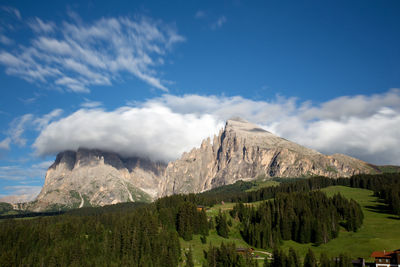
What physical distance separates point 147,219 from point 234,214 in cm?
5376

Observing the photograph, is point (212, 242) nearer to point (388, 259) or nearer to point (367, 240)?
point (367, 240)

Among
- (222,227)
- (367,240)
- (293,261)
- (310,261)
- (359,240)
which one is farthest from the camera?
(222,227)

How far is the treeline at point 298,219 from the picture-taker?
506 feet

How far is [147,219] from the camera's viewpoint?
162625mm

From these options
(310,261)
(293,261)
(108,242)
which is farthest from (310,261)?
(108,242)

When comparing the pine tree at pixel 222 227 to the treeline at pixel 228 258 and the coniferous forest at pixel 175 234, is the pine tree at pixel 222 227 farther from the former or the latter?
the treeline at pixel 228 258

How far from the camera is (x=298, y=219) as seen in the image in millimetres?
167375

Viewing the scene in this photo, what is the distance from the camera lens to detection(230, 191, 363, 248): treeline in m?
154

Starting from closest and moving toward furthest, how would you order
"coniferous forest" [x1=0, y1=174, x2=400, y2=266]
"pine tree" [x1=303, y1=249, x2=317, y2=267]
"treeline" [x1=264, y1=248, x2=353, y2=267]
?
"treeline" [x1=264, y1=248, x2=353, y2=267] < "pine tree" [x1=303, y1=249, x2=317, y2=267] < "coniferous forest" [x1=0, y1=174, x2=400, y2=266]

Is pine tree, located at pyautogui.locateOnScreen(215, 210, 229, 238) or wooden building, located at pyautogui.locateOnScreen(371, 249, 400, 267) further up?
pine tree, located at pyautogui.locateOnScreen(215, 210, 229, 238)

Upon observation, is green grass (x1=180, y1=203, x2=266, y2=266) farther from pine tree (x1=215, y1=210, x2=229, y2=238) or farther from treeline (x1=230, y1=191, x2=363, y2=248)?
treeline (x1=230, y1=191, x2=363, y2=248)

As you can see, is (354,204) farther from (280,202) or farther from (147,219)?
(147,219)

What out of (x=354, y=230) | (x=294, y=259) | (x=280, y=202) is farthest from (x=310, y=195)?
(x=294, y=259)

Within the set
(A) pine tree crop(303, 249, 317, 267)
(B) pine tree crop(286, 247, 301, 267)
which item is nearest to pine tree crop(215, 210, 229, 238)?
(B) pine tree crop(286, 247, 301, 267)
